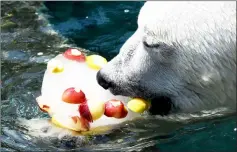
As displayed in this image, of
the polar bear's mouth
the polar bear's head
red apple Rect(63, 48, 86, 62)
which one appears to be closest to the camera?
the polar bear's head

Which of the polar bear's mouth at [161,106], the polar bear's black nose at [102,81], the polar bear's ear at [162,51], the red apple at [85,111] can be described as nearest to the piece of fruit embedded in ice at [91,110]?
the red apple at [85,111]

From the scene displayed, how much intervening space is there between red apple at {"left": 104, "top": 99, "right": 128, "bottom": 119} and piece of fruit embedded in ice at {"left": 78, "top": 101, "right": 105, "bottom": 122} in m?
0.04

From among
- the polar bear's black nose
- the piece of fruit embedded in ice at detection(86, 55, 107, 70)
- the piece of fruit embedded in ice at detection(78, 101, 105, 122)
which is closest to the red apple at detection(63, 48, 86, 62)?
the piece of fruit embedded in ice at detection(86, 55, 107, 70)

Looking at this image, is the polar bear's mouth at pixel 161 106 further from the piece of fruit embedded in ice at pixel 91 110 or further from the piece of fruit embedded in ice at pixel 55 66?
the piece of fruit embedded in ice at pixel 55 66

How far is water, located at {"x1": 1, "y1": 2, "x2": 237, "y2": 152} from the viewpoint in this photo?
3.81 meters

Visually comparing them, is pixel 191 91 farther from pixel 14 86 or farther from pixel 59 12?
pixel 59 12

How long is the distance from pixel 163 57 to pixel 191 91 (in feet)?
1.03

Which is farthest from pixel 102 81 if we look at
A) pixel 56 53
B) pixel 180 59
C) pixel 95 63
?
pixel 56 53

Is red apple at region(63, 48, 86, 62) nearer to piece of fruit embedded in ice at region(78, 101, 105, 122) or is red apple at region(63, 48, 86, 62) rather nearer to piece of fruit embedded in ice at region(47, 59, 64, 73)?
piece of fruit embedded in ice at region(47, 59, 64, 73)

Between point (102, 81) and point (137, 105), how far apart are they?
278 mm

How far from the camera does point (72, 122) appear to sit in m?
3.58

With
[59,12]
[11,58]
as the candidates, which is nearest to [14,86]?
[11,58]

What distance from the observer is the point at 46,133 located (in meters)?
3.78

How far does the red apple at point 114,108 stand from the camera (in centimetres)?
357
